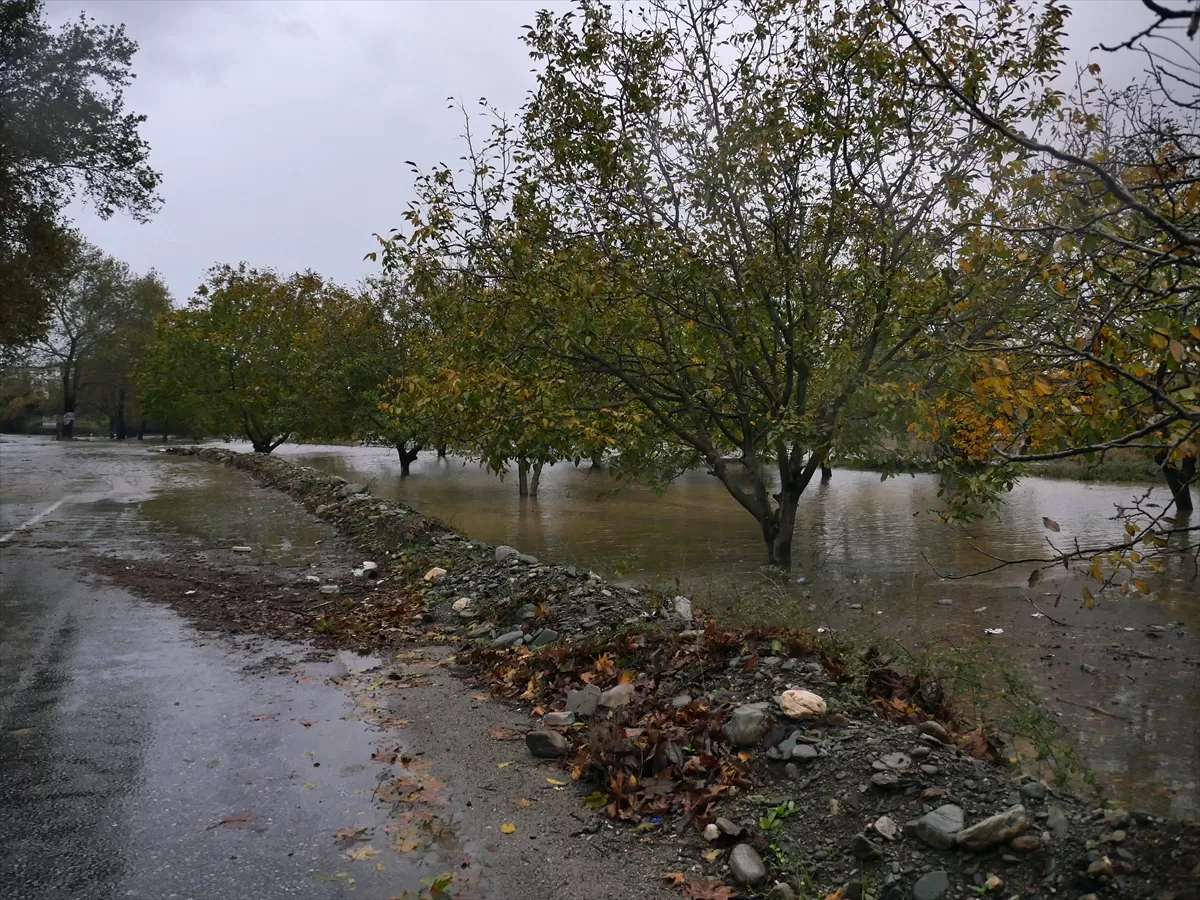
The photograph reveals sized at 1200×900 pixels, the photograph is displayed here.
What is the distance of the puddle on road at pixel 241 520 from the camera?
47.8ft

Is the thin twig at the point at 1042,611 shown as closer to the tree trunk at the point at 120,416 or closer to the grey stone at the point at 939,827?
the grey stone at the point at 939,827

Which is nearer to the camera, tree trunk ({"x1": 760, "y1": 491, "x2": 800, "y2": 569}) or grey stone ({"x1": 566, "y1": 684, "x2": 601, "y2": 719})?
grey stone ({"x1": 566, "y1": 684, "x2": 601, "y2": 719})

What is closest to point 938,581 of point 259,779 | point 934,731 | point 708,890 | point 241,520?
point 934,731

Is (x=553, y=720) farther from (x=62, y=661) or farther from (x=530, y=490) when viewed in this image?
(x=530, y=490)

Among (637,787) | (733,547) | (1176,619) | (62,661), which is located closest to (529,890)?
(637,787)

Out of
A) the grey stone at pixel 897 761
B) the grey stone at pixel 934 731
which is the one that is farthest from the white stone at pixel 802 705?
the grey stone at pixel 897 761

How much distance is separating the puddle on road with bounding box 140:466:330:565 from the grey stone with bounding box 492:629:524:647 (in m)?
6.01

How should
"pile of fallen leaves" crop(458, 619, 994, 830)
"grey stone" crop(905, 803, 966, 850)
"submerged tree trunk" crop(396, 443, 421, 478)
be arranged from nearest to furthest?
"grey stone" crop(905, 803, 966, 850) → "pile of fallen leaves" crop(458, 619, 994, 830) → "submerged tree trunk" crop(396, 443, 421, 478)

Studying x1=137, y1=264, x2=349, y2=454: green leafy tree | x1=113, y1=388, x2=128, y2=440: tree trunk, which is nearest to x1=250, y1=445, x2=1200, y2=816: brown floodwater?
x1=137, y1=264, x2=349, y2=454: green leafy tree

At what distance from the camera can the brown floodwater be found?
704cm

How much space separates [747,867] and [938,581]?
36.2 feet

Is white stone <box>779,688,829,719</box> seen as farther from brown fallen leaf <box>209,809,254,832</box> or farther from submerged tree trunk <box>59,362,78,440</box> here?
submerged tree trunk <box>59,362,78,440</box>

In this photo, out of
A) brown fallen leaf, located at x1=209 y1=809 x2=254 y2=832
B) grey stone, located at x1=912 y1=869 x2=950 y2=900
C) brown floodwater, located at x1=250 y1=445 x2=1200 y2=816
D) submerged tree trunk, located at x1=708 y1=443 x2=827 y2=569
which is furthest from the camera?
submerged tree trunk, located at x1=708 y1=443 x2=827 y2=569

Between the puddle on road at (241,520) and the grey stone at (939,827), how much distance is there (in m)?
10.5
